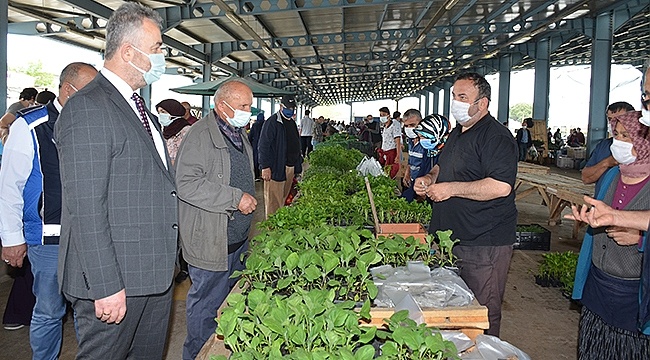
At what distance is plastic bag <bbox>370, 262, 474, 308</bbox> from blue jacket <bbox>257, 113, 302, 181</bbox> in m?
4.44

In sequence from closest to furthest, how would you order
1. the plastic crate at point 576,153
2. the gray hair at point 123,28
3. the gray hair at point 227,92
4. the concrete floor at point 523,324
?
the gray hair at point 123,28 < the gray hair at point 227,92 < the concrete floor at point 523,324 < the plastic crate at point 576,153

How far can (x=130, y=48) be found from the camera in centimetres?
214

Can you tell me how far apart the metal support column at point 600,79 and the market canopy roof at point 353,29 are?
0.18ft

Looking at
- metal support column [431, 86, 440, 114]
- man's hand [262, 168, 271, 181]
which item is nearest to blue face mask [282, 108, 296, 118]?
man's hand [262, 168, 271, 181]

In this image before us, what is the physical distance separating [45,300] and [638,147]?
3179 mm

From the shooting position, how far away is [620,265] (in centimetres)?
250

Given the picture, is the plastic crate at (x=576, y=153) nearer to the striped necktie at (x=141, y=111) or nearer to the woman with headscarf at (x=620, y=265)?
the woman with headscarf at (x=620, y=265)

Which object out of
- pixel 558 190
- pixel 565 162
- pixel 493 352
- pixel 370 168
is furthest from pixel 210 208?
pixel 565 162

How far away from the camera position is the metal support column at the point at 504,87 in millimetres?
23141

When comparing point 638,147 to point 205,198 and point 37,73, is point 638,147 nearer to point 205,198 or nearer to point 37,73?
point 205,198

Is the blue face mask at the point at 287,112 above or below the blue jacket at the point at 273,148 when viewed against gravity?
above

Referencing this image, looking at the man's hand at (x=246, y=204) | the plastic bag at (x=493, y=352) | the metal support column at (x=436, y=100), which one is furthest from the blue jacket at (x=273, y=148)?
the metal support column at (x=436, y=100)

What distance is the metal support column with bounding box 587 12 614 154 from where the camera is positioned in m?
14.1

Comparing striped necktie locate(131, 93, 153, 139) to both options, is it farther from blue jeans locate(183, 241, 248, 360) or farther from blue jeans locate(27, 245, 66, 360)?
blue jeans locate(183, 241, 248, 360)
